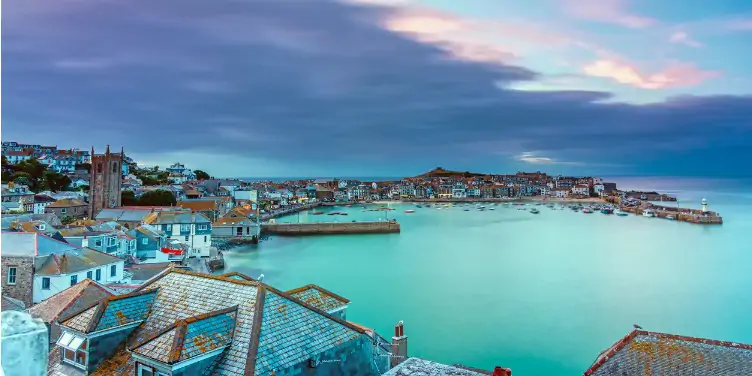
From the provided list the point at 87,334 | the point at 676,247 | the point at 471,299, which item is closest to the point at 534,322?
the point at 471,299

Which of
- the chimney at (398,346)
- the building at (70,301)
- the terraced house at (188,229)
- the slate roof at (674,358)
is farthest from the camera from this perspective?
the terraced house at (188,229)

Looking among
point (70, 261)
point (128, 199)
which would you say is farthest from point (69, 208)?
point (70, 261)

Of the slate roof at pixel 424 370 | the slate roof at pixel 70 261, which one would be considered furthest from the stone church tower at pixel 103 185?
the slate roof at pixel 424 370

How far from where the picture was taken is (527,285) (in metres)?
24.8

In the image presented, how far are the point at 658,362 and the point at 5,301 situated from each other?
37.3 feet

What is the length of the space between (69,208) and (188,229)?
15.6 m

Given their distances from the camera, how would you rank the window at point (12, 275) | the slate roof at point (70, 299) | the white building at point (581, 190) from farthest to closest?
the white building at point (581, 190) → the window at point (12, 275) → the slate roof at point (70, 299)

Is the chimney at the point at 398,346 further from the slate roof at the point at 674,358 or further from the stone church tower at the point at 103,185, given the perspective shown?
the stone church tower at the point at 103,185

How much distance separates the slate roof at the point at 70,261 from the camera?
38.2 feet

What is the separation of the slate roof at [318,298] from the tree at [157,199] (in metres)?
40.0

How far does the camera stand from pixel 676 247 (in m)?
38.4

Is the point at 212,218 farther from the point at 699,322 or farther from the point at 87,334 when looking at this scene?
the point at 87,334

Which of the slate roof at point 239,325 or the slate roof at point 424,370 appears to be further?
the slate roof at point 424,370

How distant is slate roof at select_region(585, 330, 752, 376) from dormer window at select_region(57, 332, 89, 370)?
6.12 m
